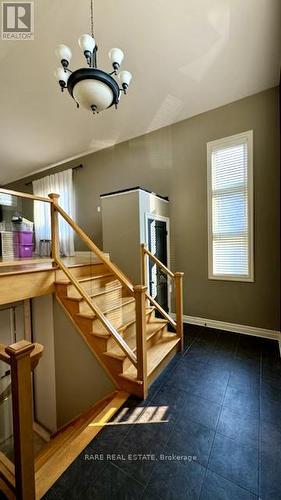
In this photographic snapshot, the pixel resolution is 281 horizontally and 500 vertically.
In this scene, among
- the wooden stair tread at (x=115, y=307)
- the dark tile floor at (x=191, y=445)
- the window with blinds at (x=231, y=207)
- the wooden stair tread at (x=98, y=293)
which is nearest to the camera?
the dark tile floor at (x=191, y=445)

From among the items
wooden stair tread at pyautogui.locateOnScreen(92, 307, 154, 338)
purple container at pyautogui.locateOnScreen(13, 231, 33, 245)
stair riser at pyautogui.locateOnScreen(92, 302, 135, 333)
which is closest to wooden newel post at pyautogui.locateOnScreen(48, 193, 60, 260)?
purple container at pyautogui.locateOnScreen(13, 231, 33, 245)

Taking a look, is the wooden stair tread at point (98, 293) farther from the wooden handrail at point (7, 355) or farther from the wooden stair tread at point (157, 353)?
the wooden handrail at point (7, 355)

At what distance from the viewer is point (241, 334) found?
3346 mm

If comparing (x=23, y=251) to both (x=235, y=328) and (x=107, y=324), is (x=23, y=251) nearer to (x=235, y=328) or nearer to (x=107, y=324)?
(x=107, y=324)

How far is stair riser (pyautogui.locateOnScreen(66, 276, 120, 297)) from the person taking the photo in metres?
2.69

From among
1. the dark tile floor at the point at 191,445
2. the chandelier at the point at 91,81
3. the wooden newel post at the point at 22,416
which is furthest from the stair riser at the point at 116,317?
the chandelier at the point at 91,81

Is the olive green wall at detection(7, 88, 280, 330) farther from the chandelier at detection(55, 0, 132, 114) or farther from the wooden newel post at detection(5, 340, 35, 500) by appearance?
the wooden newel post at detection(5, 340, 35, 500)

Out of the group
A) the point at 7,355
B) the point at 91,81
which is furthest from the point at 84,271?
the point at 91,81

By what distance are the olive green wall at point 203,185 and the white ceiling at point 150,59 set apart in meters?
0.29

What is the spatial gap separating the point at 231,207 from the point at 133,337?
8.55ft

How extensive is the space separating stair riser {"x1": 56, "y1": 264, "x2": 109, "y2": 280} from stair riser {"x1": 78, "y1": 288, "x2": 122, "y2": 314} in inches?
19.8

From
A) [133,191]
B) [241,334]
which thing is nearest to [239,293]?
[241,334]

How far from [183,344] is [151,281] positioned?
3.44 ft

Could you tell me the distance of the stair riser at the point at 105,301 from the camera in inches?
103
